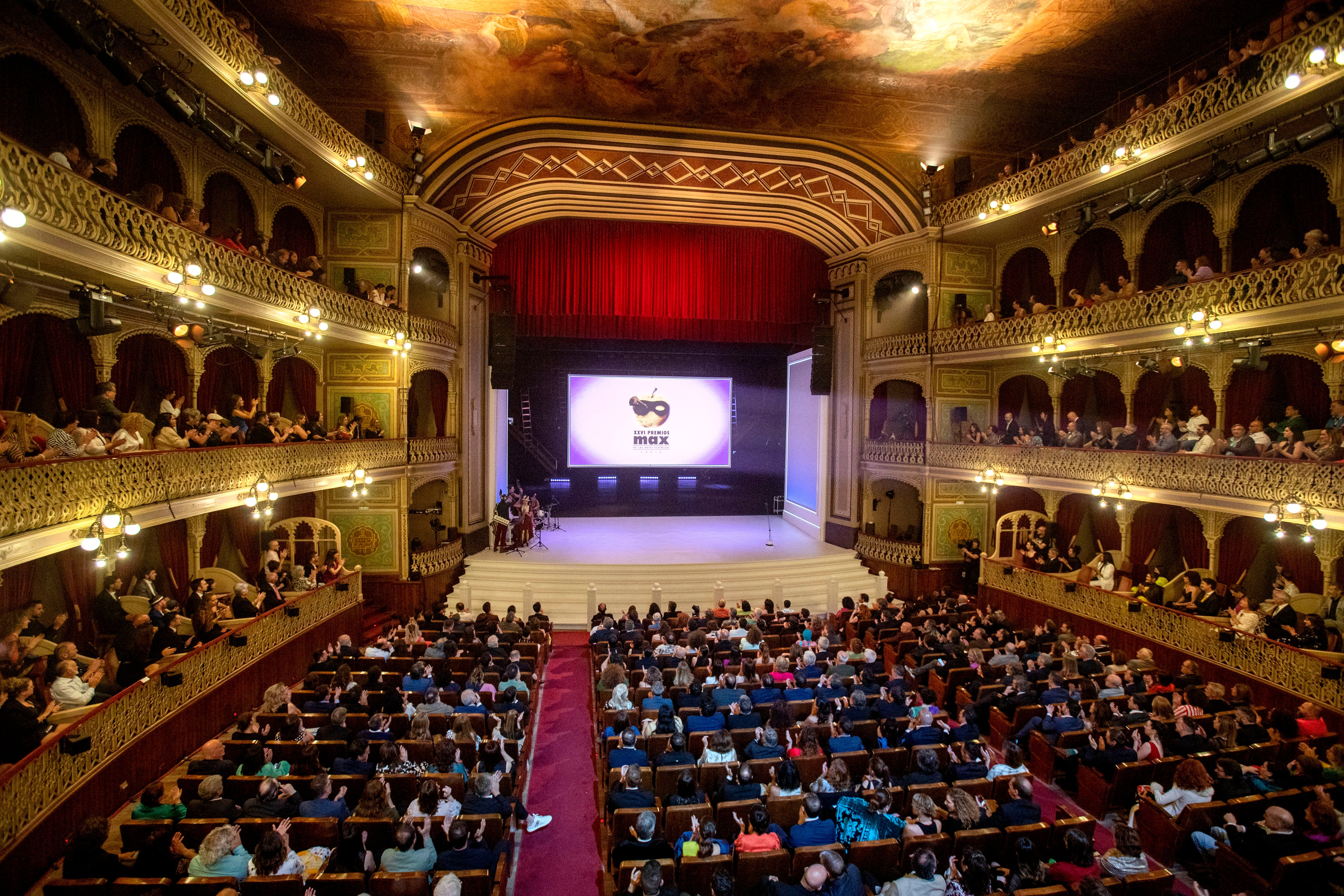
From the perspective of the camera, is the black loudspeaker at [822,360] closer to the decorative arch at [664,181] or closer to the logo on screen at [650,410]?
the decorative arch at [664,181]

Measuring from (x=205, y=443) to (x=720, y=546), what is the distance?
13.4 m

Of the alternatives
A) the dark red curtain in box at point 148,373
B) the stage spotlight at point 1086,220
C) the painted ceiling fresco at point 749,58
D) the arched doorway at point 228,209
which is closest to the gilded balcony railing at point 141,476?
the dark red curtain in box at point 148,373

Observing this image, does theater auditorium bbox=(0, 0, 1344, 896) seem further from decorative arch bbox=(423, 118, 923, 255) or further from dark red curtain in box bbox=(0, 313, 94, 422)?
decorative arch bbox=(423, 118, 923, 255)

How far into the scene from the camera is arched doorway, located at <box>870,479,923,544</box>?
69.5 feet

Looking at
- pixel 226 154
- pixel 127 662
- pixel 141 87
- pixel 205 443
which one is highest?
pixel 226 154

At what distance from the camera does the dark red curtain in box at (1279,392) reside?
13047mm

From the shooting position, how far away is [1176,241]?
1565 cm

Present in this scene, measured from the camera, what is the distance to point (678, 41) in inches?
588

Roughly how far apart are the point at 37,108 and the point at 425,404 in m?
10.2

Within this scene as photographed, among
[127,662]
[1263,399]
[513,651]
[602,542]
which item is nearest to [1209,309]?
[1263,399]

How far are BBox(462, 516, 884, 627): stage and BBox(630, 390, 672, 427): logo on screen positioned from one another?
4936 mm

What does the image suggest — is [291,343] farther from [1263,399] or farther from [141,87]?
[1263,399]

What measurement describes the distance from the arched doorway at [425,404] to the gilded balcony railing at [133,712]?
643 centimetres

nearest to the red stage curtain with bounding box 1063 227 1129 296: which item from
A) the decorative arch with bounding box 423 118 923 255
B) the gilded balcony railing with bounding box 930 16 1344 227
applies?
the gilded balcony railing with bounding box 930 16 1344 227
